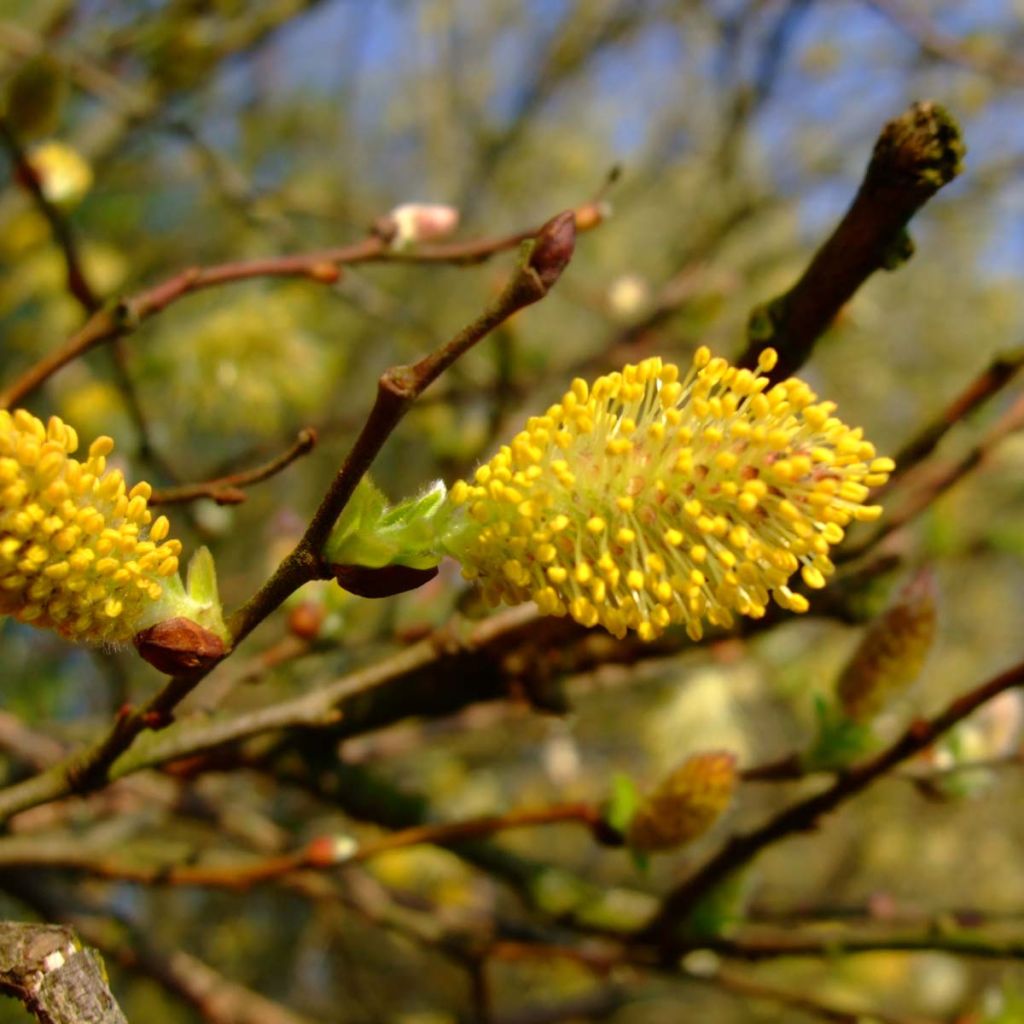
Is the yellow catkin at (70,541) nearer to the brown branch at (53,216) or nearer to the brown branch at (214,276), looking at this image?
the brown branch at (214,276)

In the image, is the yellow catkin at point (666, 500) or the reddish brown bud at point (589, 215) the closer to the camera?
the yellow catkin at point (666, 500)

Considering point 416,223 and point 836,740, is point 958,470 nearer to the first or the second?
point 836,740

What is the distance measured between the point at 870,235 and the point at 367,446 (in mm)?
362

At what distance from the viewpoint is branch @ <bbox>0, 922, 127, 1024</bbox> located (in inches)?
20.4

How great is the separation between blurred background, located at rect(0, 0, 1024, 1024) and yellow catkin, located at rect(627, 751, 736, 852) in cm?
15

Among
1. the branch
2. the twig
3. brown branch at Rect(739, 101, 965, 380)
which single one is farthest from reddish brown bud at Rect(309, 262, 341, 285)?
the twig

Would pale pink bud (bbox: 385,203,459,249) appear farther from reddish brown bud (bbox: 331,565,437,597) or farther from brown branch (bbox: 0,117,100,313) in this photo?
reddish brown bud (bbox: 331,565,437,597)

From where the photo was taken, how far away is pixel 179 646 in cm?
57

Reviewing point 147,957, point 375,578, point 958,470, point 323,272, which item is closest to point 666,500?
point 375,578

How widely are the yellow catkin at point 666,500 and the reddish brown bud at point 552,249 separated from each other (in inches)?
3.7

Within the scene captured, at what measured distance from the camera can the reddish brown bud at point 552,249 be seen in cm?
48

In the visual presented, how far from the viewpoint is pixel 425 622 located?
108 centimetres

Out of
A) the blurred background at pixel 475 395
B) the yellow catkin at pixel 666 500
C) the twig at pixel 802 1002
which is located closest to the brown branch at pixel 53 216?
the blurred background at pixel 475 395

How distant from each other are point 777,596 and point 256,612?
0.29 metres
